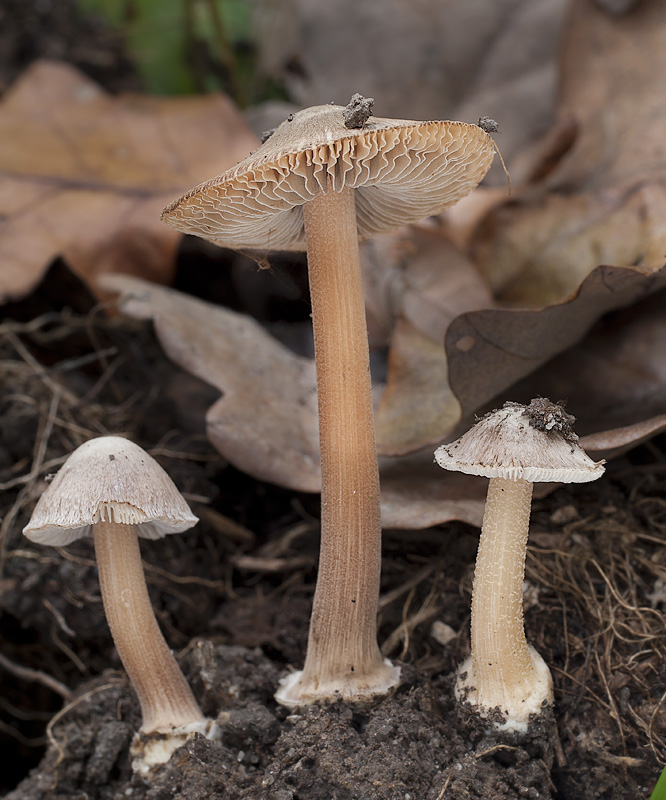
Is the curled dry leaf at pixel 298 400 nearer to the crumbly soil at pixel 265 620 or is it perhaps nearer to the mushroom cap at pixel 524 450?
the crumbly soil at pixel 265 620

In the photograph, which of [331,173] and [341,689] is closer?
[331,173]

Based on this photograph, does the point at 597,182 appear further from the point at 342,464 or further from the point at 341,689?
the point at 341,689

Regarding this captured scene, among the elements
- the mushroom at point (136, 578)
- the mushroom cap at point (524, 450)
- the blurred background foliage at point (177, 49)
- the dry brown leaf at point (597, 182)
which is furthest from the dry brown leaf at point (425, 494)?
the blurred background foliage at point (177, 49)

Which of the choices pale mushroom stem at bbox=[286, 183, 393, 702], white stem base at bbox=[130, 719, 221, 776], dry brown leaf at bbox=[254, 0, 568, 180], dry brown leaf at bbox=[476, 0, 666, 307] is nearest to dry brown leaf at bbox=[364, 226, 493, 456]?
dry brown leaf at bbox=[476, 0, 666, 307]

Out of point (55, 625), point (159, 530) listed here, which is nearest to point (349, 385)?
point (159, 530)

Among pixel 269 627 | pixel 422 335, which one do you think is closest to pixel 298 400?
pixel 422 335
